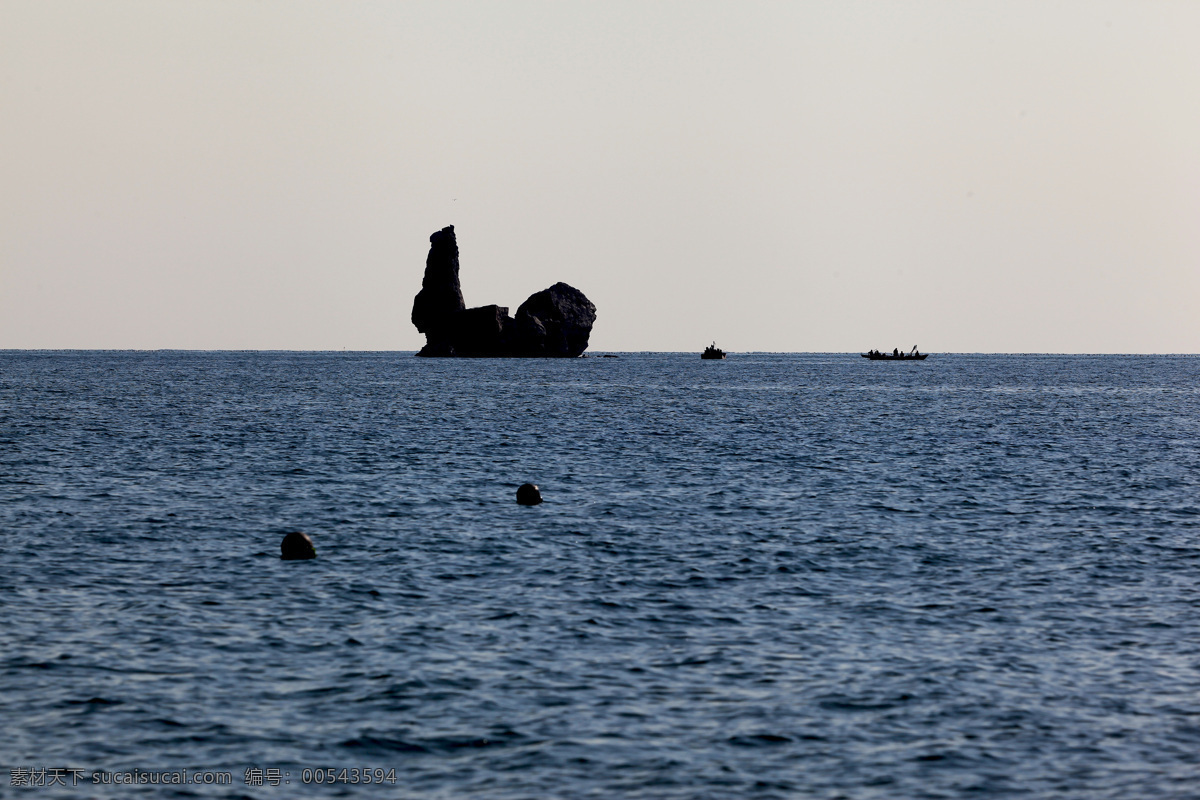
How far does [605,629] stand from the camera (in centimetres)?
1912

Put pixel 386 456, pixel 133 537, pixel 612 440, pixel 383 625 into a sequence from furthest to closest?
pixel 612 440, pixel 386 456, pixel 133 537, pixel 383 625

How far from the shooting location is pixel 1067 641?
1852 cm

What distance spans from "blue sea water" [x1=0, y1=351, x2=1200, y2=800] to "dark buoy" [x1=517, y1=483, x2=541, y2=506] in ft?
2.86

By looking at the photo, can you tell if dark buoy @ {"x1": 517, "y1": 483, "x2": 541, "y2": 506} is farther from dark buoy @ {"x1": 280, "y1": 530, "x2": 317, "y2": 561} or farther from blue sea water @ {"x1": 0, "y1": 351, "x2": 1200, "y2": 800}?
dark buoy @ {"x1": 280, "y1": 530, "x2": 317, "y2": 561}

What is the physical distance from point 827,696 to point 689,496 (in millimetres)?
21301

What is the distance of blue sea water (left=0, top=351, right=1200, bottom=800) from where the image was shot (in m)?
13.2

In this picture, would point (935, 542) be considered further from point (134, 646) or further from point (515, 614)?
point (134, 646)

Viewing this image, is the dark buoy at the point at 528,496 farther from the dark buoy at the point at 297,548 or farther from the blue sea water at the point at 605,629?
the dark buoy at the point at 297,548

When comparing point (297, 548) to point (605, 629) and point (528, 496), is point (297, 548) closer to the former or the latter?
point (605, 629)

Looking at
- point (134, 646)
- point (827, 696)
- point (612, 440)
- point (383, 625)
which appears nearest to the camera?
point (827, 696)

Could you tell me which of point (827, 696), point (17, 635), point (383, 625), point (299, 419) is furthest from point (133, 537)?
point (299, 419)

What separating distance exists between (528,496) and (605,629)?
15.8 m

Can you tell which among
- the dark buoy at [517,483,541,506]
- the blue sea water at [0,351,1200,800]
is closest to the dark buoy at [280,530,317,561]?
the blue sea water at [0,351,1200,800]

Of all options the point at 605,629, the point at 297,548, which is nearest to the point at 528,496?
the point at 297,548
